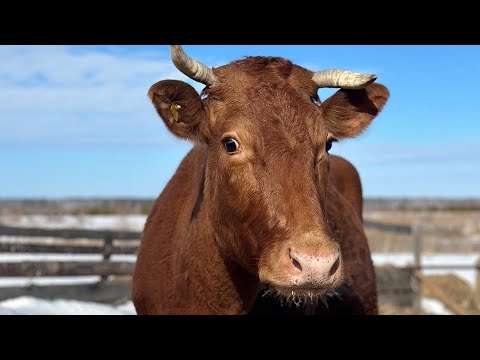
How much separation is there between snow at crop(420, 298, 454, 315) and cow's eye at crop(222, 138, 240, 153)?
33.3 feet

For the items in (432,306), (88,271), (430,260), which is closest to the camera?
(88,271)

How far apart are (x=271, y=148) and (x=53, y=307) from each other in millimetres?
6626

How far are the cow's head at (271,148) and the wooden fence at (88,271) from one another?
6161 millimetres

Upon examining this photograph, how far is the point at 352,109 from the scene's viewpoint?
4.32 m

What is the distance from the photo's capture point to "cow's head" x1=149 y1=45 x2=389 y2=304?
3.10 metres

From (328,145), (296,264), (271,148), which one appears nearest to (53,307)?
(328,145)

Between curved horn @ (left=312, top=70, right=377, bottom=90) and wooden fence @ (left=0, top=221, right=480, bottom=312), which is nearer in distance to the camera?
curved horn @ (left=312, top=70, right=377, bottom=90)

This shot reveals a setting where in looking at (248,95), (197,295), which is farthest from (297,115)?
(197,295)

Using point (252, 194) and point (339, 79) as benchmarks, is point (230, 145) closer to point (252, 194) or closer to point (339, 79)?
point (252, 194)

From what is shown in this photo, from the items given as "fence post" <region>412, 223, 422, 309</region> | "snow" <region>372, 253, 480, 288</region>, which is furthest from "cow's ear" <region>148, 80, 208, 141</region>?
"snow" <region>372, 253, 480, 288</region>

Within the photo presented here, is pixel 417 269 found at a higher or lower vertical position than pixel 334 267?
lower

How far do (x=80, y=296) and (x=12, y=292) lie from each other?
1.34 meters

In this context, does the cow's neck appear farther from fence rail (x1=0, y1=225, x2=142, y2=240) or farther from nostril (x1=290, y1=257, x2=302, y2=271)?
fence rail (x1=0, y1=225, x2=142, y2=240)
